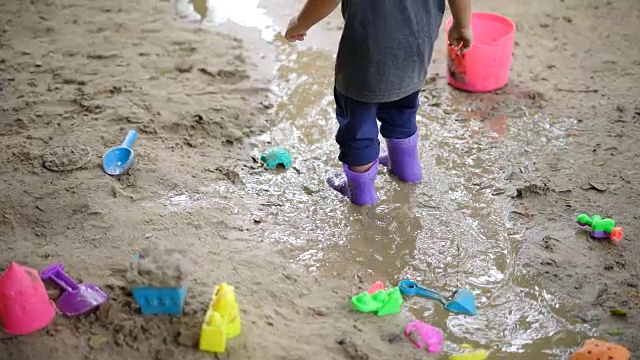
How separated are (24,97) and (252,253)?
1.53 m

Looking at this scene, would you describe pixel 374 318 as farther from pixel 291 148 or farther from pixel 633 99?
pixel 633 99

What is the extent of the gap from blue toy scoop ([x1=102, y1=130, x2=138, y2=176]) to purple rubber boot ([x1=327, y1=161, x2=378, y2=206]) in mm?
799

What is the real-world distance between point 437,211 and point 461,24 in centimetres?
66

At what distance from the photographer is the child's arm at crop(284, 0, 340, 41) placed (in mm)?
1932

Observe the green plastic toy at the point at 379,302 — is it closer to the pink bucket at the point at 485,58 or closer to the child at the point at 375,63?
Answer: the child at the point at 375,63

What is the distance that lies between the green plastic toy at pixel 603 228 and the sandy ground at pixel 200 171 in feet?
0.11

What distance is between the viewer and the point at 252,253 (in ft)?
6.89

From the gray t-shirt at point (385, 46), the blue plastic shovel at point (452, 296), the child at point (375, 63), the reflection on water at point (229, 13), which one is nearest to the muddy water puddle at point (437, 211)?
the blue plastic shovel at point (452, 296)

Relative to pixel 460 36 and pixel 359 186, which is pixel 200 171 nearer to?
pixel 359 186

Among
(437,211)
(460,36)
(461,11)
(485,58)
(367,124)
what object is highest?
(461,11)

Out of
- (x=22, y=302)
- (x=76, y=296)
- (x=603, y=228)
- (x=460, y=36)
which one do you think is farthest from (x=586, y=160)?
(x=22, y=302)

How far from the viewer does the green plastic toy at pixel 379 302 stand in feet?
6.17

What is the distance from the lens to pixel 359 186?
7.58ft

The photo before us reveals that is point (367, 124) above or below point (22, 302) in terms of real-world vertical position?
above
